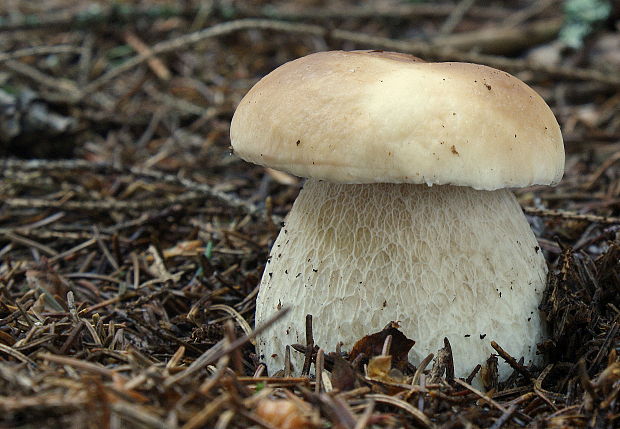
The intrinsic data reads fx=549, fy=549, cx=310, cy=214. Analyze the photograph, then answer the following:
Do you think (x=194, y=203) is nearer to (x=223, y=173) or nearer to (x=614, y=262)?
(x=223, y=173)

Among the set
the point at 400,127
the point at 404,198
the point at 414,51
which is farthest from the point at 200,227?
the point at 414,51

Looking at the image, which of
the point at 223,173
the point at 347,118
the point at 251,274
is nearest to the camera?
the point at 347,118

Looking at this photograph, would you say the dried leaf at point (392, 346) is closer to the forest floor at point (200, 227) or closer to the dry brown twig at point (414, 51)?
the forest floor at point (200, 227)

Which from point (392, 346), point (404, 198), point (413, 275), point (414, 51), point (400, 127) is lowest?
point (392, 346)

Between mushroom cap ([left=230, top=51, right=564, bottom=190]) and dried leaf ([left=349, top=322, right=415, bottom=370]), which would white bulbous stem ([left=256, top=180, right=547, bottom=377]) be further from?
mushroom cap ([left=230, top=51, right=564, bottom=190])

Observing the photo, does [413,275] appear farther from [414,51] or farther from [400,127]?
[414,51]

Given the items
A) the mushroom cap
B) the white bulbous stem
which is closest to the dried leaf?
the white bulbous stem

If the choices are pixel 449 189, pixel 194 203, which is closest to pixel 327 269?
pixel 449 189
